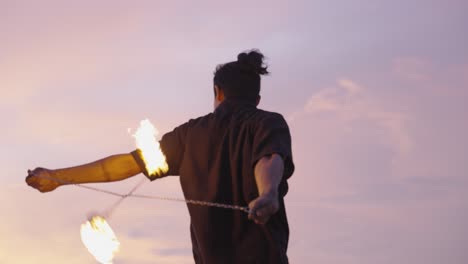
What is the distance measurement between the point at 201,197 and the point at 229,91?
669 millimetres

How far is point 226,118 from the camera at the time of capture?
450cm

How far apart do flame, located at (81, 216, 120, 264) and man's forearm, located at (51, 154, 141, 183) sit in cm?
50

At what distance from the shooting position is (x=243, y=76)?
15.4ft

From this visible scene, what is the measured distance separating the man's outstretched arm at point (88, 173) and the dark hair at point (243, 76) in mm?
786

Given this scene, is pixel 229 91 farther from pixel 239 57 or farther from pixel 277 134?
pixel 277 134

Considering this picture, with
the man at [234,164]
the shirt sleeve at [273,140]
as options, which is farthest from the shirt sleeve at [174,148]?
the shirt sleeve at [273,140]

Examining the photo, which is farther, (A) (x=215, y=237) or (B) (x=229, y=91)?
(B) (x=229, y=91)

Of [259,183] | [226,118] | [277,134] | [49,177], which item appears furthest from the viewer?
[49,177]

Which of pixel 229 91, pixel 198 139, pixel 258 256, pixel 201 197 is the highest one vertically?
pixel 229 91

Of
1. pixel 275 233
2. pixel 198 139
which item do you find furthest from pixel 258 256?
pixel 198 139

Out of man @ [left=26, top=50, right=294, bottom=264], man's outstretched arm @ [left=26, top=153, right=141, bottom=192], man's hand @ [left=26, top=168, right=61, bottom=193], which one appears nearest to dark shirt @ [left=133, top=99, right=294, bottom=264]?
man @ [left=26, top=50, right=294, bottom=264]

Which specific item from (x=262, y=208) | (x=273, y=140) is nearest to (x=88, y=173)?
(x=273, y=140)

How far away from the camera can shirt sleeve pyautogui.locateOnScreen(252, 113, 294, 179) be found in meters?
4.06

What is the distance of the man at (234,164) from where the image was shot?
13.7 ft
